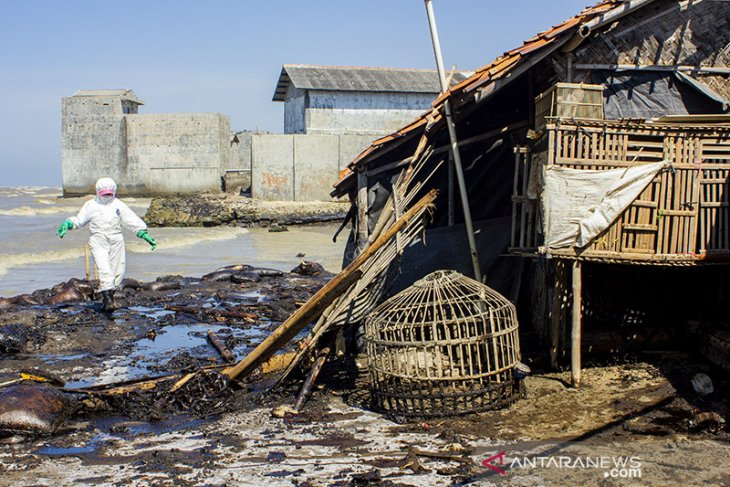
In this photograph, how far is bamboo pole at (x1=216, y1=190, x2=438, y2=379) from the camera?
717 cm

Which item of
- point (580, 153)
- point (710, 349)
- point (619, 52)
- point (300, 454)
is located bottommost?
point (300, 454)

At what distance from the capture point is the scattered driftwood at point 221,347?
904 cm

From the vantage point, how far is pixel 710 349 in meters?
7.11

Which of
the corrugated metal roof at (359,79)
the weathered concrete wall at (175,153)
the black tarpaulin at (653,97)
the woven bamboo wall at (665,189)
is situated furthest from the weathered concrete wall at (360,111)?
the woven bamboo wall at (665,189)

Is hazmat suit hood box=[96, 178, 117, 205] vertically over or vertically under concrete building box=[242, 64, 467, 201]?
under

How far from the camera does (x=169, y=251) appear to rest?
2273 centimetres

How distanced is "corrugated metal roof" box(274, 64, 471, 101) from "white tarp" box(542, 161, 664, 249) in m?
33.4

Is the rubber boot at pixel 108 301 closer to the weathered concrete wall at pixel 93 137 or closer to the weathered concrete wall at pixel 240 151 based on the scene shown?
the weathered concrete wall at pixel 93 137

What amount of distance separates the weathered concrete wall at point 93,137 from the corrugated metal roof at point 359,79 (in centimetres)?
933

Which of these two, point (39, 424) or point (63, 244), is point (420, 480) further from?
point (63, 244)

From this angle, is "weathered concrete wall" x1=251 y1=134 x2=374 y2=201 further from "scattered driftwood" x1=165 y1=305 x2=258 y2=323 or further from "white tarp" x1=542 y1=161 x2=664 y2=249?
"white tarp" x1=542 y1=161 x2=664 y2=249

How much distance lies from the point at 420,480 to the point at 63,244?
75.1 feet

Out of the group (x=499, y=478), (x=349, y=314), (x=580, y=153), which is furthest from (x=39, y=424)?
(x=580, y=153)

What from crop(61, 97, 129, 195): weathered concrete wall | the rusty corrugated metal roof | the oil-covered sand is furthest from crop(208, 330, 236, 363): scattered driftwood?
crop(61, 97, 129, 195): weathered concrete wall
